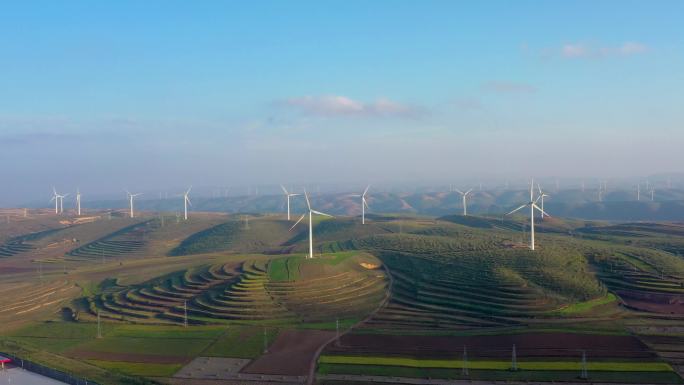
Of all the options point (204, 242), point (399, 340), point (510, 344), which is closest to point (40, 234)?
Answer: point (204, 242)

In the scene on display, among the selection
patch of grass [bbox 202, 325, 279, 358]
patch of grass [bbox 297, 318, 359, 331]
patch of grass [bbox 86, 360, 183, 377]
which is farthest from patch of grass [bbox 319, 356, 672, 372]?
patch of grass [bbox 86, 360, 183, 377]

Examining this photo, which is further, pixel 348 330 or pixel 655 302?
pixel 655 302

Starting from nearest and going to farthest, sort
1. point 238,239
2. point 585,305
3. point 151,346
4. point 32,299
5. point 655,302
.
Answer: point 151,346 < point 585,305 < point 655,302 < point 32,299 < point 238,239

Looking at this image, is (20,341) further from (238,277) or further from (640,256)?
(640,256)

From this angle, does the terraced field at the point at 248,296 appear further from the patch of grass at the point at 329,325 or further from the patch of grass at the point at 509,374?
the patch of grass at the point at 509,374

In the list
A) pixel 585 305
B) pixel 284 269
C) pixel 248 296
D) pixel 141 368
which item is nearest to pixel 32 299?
pixel 248 296

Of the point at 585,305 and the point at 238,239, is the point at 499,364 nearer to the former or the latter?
the point at 585,305
